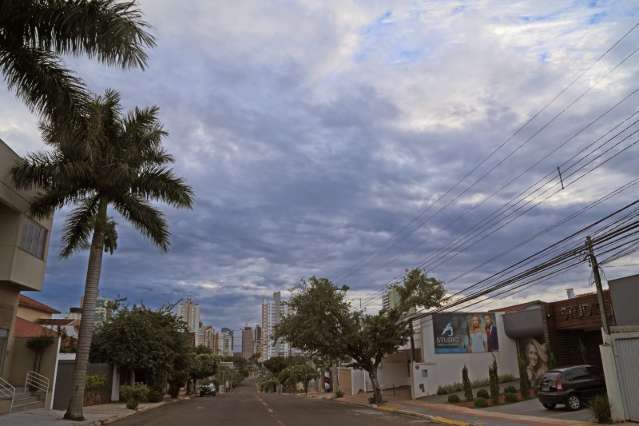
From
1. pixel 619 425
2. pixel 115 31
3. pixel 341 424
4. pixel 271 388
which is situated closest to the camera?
pixel 115 31

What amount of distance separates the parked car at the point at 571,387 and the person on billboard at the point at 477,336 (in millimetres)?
17667

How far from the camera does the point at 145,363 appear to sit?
114 feet

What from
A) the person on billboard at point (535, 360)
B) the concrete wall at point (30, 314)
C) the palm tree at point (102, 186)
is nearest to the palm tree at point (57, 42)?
the palm tree at point (102, 186)

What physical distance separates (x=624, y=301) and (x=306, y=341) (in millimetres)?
17665

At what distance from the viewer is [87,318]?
22156mm

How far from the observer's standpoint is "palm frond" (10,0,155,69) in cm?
1098

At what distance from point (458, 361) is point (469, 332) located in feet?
7.35

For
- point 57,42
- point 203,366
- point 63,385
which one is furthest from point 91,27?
point 203,366

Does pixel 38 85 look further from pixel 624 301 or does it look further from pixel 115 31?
pixel 624 301

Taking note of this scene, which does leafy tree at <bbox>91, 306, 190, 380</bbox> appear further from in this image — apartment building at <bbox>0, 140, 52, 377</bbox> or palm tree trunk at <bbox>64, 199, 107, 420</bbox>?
palm tree trunk at <bbox>64, 199, 107, 420</bbox>

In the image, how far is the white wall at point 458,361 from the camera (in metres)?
37.5

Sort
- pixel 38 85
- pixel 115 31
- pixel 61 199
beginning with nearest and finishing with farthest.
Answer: pixel 115 31 → pixel 38 85 → pixel 61 199

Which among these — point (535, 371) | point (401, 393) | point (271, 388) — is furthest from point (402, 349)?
point (271, 388)

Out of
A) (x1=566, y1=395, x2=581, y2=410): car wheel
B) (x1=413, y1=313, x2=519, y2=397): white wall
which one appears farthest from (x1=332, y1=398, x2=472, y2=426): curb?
(x1=413, y1=313, x2=519, y2=397): white wall
